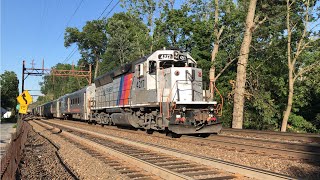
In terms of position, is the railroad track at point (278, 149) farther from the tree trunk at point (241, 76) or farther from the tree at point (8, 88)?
the tree at point (8, 88)

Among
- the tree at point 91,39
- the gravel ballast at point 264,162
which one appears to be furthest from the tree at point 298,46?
the tree at point 91,39

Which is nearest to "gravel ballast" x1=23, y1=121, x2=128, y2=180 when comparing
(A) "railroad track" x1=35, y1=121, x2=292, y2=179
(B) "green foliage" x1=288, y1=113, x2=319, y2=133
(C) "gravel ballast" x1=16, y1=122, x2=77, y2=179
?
(C) "gravel ballast" x1=16, y1=122, x2=77, y2=179

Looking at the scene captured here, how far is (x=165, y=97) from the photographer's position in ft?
43.3

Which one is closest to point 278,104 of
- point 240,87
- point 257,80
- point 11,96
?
point 257,80

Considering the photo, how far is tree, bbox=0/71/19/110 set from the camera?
204 feet

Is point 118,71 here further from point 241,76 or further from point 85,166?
point 85,166

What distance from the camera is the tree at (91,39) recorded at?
69125mm

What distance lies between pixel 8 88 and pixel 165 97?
58.5m

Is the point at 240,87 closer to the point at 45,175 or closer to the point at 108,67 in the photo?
the point at 45,175

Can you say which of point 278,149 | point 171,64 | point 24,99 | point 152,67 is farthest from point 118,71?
point 278,149

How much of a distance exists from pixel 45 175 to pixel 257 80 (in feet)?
65.3

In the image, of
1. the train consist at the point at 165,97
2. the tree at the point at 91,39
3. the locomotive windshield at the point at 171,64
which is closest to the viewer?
the train consist at the point at 165,97

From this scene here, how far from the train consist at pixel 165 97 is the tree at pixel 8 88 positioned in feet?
168

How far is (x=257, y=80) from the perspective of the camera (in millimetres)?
24422
